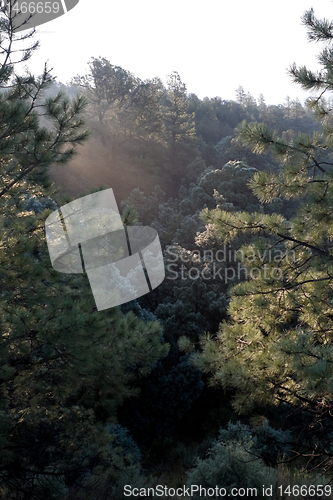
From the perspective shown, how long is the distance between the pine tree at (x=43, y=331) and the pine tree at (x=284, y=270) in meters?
1.29

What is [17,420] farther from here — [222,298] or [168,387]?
[222,298]

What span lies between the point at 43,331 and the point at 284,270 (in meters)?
2.89

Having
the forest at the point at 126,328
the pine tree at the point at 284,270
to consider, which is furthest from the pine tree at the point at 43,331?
the pine tree at the point at 284,270

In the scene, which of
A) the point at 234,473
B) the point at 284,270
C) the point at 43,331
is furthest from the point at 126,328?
the point at 234,473

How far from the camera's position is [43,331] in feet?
9.98

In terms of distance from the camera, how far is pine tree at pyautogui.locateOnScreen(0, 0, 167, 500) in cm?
326

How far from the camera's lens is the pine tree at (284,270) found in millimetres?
3230

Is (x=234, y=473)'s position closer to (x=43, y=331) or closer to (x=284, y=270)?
(x=284, y=270)

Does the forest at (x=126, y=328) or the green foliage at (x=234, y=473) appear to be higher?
the forest at (x=126, y=328)

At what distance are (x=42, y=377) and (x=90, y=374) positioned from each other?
0.57 m

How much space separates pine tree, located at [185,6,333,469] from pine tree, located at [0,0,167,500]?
1290 millimetres

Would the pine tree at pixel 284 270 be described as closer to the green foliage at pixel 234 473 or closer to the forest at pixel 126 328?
the forest at pixel 126 328

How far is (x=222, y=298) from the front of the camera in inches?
394

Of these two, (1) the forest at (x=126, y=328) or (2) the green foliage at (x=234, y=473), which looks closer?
(1) the forest at (x=126, y=328)
